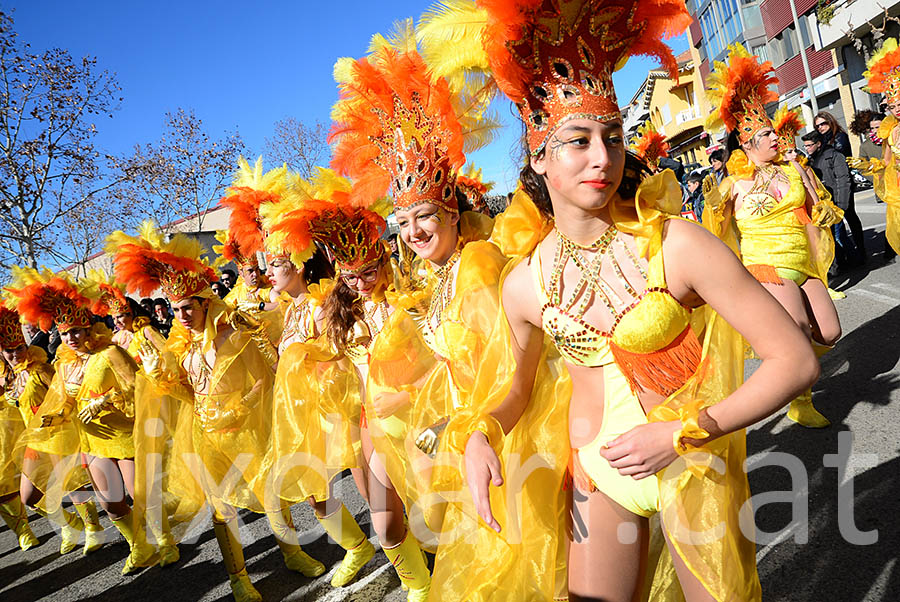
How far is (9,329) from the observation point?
5.91m

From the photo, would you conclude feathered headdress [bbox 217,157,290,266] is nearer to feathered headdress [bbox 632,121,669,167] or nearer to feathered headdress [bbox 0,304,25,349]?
feathered headdress [bbox 0,304,25,349]

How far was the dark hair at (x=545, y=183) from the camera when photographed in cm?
184

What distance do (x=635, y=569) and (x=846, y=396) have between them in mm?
3591

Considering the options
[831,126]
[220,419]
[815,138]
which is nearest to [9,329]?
[220,419]

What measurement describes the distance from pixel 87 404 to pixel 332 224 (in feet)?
9.67

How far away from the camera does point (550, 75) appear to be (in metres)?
1.75

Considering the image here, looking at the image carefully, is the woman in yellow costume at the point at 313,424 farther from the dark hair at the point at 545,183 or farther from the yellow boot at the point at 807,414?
the yellow boot at the point at 807,414

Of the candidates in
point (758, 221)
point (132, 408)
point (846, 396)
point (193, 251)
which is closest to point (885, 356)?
point (846, 396)

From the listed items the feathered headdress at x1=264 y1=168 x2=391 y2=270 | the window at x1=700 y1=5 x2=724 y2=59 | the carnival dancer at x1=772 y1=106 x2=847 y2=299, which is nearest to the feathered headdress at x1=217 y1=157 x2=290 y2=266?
the feathered headdress at x1=264 y1=168 x2=391 y2=270

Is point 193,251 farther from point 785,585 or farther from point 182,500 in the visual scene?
point 785,585

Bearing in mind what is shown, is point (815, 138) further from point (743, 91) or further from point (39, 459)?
point (39, 459)

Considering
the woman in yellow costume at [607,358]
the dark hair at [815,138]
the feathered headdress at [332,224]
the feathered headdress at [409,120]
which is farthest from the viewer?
the dark hair at [815,138]

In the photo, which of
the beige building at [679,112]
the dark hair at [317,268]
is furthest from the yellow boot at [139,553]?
the beige building at [679,112]

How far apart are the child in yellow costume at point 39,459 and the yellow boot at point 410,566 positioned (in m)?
3.70
